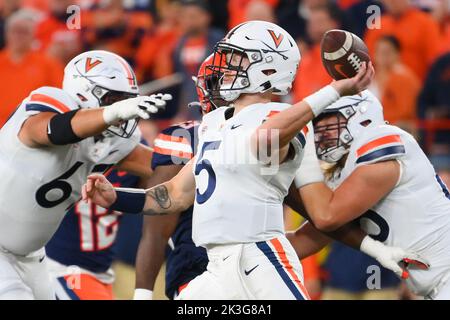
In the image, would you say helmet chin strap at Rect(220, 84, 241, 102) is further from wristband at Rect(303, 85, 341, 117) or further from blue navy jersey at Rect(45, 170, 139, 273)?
blue navy jersey at Rect(45, 170, 139, 273)

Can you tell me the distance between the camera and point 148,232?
6.04 meters

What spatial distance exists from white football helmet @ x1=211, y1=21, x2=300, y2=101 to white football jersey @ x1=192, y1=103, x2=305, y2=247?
0.48ft

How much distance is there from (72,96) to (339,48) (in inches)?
60.3

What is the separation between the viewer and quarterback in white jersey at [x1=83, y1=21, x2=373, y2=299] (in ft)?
15.9

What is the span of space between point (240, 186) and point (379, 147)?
905mm

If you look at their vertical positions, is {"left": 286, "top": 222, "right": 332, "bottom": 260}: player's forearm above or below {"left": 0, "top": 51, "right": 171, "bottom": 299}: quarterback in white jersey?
below

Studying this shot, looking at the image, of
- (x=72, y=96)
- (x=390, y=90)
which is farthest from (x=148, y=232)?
(x=390, y=90)

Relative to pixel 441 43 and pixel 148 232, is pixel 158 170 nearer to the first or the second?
pixel 148 232

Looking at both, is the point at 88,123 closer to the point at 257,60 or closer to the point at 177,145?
the point at 177,145

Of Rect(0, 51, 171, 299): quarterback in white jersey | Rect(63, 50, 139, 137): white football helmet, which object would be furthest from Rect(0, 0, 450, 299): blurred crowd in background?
Rect(0, 51, 171, 299): quarterback in white jersey

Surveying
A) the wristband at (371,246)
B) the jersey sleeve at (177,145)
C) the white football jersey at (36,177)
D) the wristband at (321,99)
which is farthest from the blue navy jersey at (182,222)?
the wristband at (321,99)

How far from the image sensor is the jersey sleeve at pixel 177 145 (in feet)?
19.0

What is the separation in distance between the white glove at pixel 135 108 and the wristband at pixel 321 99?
27.7 inches

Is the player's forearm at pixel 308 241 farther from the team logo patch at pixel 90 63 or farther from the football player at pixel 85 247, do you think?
the team logo patch at pixel 90 63
